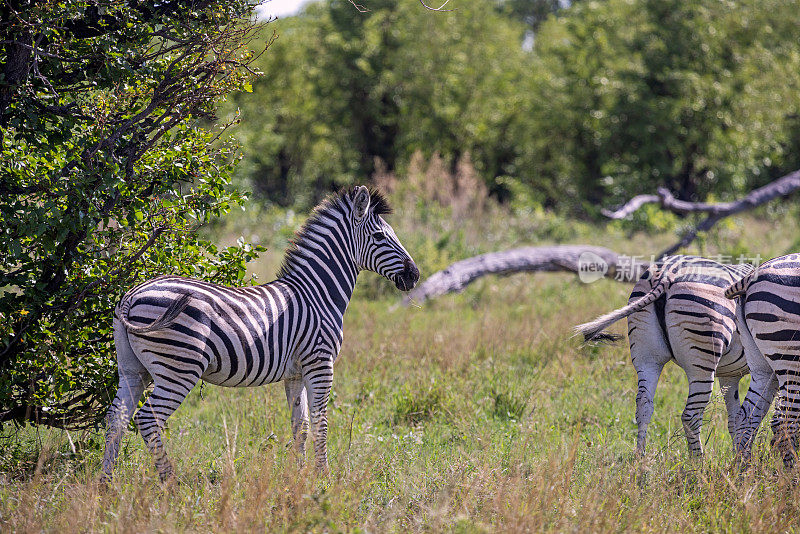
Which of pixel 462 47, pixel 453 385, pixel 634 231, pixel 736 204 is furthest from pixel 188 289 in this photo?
pixel 462 47

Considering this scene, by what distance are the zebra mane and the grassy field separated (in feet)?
3.89

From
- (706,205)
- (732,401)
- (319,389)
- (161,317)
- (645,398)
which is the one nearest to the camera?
(161,317)

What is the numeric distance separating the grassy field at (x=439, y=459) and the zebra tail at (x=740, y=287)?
0.72 meters

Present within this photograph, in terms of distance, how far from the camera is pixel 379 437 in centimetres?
548

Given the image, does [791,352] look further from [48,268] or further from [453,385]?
[48,268]

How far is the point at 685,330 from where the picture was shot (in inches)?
200

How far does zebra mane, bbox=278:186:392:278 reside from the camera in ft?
16.6

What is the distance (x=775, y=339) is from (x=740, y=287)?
16.8 inches

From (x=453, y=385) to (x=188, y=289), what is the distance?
3.18m

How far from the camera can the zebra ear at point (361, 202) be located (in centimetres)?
501

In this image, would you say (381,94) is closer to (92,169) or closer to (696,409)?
(696,409)

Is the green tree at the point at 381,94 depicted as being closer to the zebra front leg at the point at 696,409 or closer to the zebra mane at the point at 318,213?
the zebra mane at the point at 318,213

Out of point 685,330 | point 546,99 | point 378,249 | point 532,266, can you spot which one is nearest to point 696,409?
point 685,330

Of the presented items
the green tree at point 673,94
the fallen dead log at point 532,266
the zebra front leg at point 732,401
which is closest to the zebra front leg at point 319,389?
the zebra front leg at point 732,401
